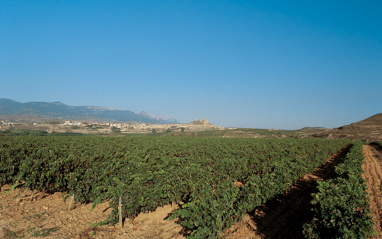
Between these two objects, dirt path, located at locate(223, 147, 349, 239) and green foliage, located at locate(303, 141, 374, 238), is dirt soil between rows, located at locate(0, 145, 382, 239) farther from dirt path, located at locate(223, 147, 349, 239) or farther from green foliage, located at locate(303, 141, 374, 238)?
green foliage, located at locate(303, 141, 374, 238)

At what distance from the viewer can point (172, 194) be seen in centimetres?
900

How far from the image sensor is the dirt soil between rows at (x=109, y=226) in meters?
7.11

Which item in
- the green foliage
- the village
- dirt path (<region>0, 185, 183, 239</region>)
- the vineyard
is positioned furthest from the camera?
the village

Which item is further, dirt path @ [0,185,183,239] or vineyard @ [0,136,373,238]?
dirt path @ [0,185,183,239]

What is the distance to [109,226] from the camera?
759 centimetres

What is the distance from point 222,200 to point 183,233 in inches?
72.5

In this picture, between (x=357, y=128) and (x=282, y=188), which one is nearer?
(x=282, y=188)

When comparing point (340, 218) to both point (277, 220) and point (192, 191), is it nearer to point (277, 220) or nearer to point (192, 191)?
point (277, 220)

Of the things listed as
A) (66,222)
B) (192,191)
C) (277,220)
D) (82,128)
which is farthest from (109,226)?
(82,128)

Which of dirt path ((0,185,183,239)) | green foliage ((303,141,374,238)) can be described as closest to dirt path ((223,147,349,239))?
green foliage ((303,141,374,238))

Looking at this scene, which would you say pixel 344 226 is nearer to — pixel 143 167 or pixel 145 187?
pixel 145 187

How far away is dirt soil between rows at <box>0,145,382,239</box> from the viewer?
23.3ft

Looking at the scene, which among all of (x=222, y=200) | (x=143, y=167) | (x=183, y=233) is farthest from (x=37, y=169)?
(x=222, y=200)

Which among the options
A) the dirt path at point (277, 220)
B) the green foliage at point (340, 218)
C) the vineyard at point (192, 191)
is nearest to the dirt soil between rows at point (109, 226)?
the dirt path at point (277, 220)
